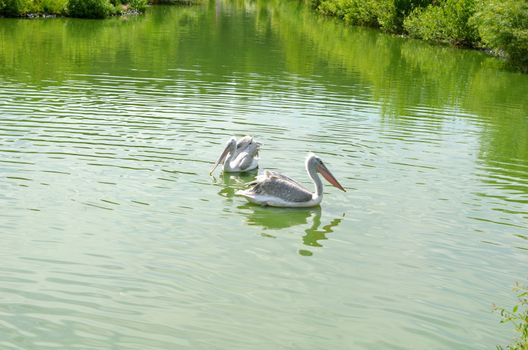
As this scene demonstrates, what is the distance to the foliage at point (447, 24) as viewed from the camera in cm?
4141

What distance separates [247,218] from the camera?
34.9 ft

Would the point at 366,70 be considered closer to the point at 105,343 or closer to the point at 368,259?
the point at 368,259

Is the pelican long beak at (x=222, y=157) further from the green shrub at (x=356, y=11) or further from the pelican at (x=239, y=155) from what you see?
the green shrub at (x=356, y=11)

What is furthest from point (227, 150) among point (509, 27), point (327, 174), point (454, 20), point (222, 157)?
point (454, 20)

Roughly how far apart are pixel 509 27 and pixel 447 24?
10.4 metres

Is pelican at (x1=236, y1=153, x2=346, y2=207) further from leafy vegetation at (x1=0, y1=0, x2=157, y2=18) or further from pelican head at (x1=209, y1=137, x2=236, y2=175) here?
leafy vegetation at (x1=0, y1=0, x2=157, y2=18)

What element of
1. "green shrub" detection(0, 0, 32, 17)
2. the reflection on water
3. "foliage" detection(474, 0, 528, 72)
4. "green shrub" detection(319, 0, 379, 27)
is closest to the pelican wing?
the reflection on water

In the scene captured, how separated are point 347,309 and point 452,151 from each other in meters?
8.09

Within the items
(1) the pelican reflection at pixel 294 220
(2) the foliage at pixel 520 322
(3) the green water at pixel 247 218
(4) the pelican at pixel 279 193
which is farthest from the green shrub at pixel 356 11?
(2) the foliage at pixel 520 322

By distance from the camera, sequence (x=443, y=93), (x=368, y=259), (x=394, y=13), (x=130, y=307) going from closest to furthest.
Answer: (x=130, y=307) < (x=368, y=259) < (x=443, y=93) < (x=394, y=13)

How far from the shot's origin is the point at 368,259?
9289mm

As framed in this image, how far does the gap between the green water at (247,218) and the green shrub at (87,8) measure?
21.9 m

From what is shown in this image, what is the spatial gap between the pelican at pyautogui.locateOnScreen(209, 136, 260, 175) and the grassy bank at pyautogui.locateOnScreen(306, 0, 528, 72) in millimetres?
21759

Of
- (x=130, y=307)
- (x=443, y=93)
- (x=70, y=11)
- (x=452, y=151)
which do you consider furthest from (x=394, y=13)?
(x=130, y=307)
